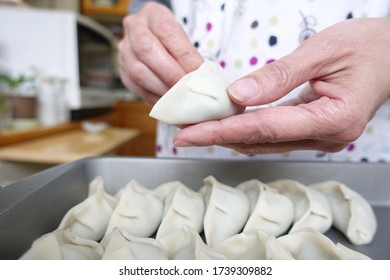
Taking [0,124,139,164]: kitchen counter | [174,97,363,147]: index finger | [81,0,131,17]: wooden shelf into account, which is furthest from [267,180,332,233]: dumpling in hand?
[81,0,131,17]: wooden shelf

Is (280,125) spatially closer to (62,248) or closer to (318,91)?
(318,91)

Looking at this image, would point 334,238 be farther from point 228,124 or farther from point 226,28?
point 226,28

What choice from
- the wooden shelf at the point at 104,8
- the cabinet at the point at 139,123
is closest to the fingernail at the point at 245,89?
the cabinet at the point at 139,123

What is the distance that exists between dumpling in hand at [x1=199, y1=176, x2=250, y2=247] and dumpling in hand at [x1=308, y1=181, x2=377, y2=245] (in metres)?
0.19

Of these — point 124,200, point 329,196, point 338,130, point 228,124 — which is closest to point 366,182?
point 329,196

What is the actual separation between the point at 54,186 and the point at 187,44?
0.37m

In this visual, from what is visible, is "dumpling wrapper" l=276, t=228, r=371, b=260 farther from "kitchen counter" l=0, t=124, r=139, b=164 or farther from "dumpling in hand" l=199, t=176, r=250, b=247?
"kitchen counter" l=0, t=124, r=139, b=164

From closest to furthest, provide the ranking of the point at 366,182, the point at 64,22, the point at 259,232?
1. the point at 259,232
2. the point at 366,182
3. the point at 64,22

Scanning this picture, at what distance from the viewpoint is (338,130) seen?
51cm

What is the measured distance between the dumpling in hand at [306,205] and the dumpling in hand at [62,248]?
396 mm

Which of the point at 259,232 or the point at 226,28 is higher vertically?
the point at 226,28

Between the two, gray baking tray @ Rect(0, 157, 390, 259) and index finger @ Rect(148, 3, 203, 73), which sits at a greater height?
index finger @ Rect(148, 3, 203, 73)

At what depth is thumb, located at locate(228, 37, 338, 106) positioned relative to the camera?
1.55 ft

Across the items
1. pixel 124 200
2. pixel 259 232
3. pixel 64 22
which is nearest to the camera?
pixel 259 232
